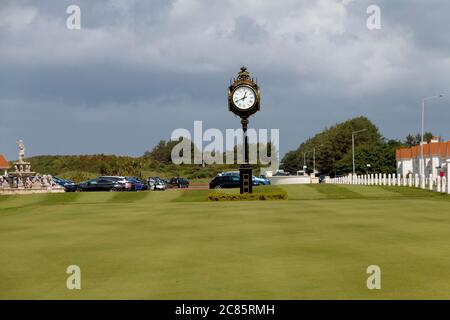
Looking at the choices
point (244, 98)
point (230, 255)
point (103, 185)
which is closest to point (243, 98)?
point (244, 98)

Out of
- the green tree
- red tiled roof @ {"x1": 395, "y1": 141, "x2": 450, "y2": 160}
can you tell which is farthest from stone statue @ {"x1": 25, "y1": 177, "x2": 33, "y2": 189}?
the green tree

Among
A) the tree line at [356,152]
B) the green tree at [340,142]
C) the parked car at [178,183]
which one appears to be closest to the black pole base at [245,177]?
the parked car at [178,183]

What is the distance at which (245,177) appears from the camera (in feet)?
130

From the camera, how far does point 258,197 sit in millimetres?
38594

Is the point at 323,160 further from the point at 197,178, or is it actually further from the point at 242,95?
the point at 242,95

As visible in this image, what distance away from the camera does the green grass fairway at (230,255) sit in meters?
10.1

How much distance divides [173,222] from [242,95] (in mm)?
16907

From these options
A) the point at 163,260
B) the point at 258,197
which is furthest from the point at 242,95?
the point at 163,260

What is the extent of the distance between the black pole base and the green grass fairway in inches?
530

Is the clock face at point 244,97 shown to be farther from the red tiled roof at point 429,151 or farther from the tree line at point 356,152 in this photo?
the tree line at point 356,152

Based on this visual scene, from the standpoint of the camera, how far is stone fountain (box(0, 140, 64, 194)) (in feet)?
196

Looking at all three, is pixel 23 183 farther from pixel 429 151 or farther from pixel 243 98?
pixel 429 151

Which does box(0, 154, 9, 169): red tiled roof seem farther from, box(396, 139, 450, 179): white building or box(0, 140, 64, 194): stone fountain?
box(396, 139, 450, 179): white building

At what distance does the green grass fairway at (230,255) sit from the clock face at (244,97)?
13.5m
